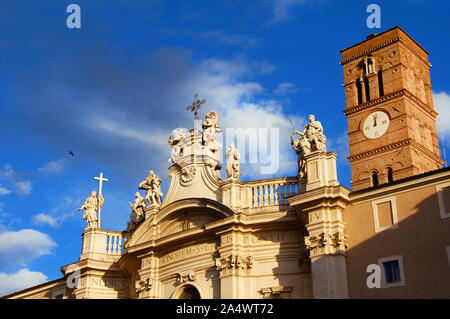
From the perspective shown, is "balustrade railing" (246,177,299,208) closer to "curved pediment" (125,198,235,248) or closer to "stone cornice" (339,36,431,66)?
"curved pediment" (125,198,235,248)

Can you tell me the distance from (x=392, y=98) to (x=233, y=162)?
2623 centimetres

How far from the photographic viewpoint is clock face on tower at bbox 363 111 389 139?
48.8 metres

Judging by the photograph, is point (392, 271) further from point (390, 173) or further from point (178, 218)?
point (390, 173)

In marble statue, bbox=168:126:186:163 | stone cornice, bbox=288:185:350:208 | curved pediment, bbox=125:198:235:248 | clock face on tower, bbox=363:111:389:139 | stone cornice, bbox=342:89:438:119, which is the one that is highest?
stone cornice, bbox=342:89:438:119

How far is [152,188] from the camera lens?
29531 mm

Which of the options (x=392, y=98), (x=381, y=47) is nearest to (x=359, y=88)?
(x=381, y=47)

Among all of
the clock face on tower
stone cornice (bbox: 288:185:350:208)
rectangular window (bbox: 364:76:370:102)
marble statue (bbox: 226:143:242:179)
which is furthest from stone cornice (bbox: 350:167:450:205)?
rectangular window (bbox: 364:76:370:102)

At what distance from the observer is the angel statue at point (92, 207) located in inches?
1250

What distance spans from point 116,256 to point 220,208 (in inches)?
304

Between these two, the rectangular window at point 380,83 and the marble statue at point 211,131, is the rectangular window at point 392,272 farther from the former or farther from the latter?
the rectangular window at point 380,83

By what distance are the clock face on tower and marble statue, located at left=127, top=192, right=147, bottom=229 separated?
2334cm

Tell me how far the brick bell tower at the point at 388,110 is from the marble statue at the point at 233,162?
2232cm

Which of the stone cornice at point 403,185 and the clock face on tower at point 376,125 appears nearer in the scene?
the stone cornice at point 403,185

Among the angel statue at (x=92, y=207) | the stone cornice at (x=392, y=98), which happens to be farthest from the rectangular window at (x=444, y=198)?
the stone cornice at (x=392, y=98)
